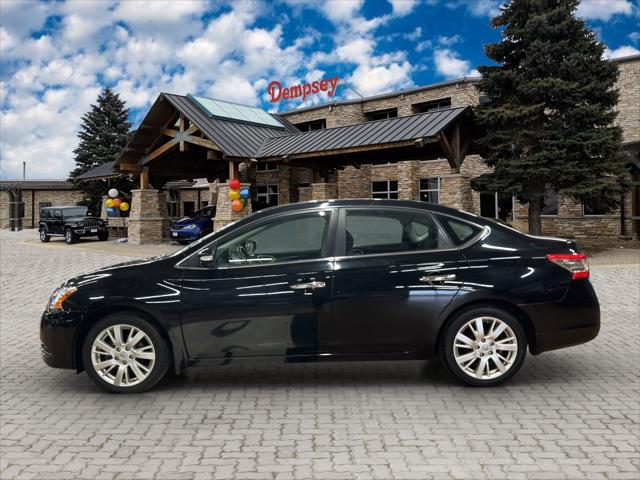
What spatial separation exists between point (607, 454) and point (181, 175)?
1088 inches

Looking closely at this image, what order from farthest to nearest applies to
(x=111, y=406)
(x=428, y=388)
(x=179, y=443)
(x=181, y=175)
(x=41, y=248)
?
1. (x=181, y=175)
2. (x=41, y=248)
3. (x=428, y=388)
4. (x=111, y=406)
5. (x=179, y=443)

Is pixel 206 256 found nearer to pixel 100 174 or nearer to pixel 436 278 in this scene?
pixel 436 278

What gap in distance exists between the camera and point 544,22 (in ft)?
62.8

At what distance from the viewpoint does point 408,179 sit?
33.3 meters

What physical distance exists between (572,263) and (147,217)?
81.5 feet

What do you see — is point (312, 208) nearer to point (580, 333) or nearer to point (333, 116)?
point (580, 333)

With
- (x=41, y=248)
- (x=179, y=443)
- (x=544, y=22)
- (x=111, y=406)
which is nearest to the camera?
(x=179, y=443)

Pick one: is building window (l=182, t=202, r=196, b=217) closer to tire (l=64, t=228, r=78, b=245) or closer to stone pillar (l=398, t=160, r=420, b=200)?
tire (l=64, t=228, r=78, b=245)

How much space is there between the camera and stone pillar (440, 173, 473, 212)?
65.2 feet

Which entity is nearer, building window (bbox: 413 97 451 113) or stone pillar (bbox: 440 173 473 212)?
stone pillar (bbox: 440 173 473 212)

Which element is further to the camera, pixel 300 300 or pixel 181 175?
pixel 181 175

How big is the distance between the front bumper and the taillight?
14.3ft

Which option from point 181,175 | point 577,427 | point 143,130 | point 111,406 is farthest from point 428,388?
point 181,175

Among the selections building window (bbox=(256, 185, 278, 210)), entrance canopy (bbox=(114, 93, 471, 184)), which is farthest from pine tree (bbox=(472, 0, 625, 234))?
building window (bbox=(256, 185, 278, 210))
